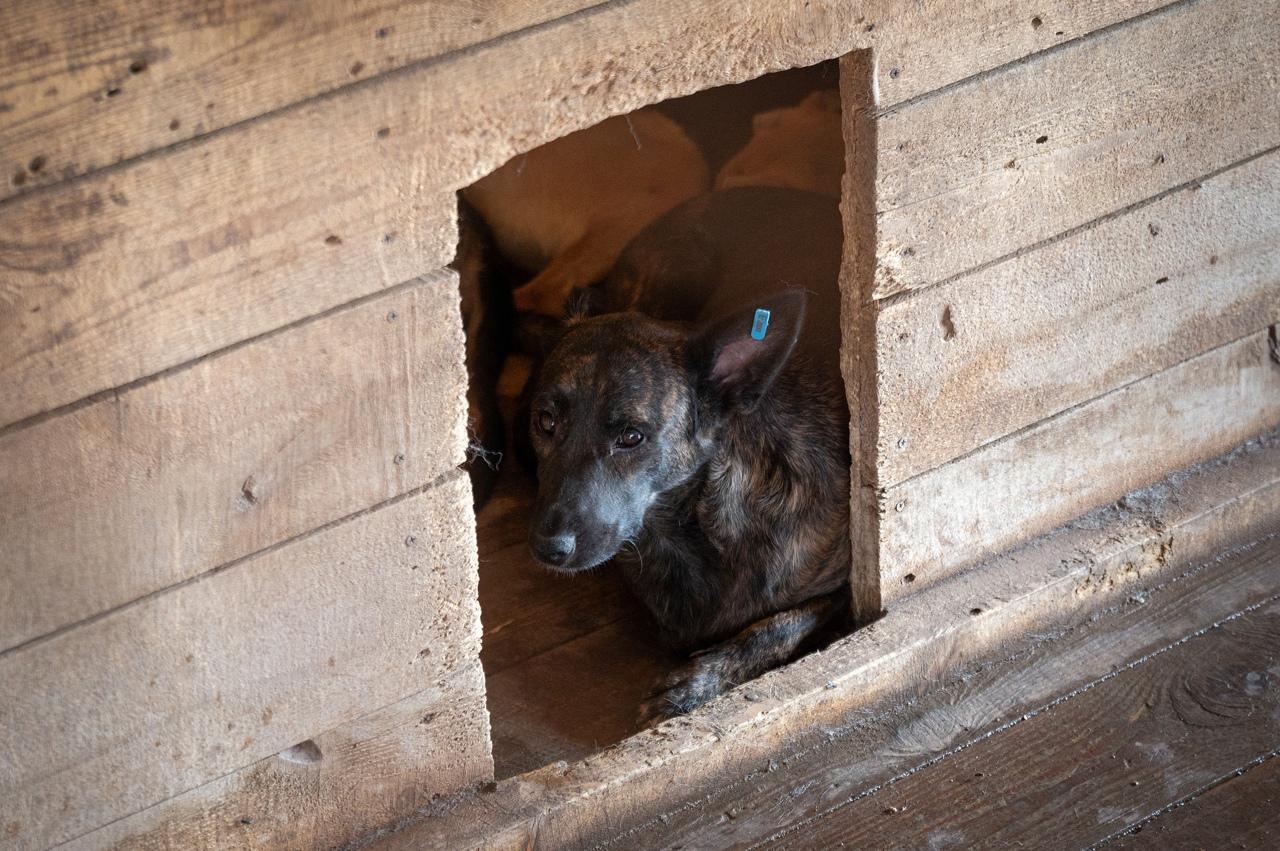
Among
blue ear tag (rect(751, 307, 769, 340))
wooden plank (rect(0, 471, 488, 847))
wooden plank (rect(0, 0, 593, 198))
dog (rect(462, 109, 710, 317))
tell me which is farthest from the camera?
dog (rect(462, 109, 710, 317))

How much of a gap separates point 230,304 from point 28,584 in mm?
494

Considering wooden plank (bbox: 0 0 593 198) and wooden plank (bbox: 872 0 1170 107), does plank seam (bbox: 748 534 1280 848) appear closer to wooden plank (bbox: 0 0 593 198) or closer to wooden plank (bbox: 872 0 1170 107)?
wooden plank (bbox: 872 0 1170 107)

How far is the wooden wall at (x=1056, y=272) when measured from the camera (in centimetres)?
267

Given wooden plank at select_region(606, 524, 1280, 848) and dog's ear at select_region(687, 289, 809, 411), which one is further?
dog's ear at select_region(687, 289, 809, 411)

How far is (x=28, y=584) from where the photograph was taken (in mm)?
2059

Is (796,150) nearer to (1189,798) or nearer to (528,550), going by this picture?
(528,550)

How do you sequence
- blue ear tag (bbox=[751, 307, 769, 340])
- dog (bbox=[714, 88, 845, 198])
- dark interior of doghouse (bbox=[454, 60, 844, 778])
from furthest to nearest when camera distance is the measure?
dog (bbox=[714, 88, 845, 198]) → dark interior of doghouse (bbox=[454, 60, 844, 778]) → blue ear tag (bbox=[751, 307, 769, 340])

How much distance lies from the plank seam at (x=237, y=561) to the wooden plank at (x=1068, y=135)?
0.93 meters

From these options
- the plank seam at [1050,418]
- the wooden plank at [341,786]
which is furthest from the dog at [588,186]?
the wooden plank at [341,786]

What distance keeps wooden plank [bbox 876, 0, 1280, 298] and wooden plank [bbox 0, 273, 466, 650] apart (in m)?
0.91

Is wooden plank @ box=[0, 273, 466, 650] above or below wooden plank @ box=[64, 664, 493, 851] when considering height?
above

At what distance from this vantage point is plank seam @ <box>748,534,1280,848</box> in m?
2.81

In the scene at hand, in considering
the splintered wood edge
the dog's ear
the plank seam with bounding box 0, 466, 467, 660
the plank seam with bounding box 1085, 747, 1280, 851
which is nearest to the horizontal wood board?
the plank seam with bounding box 0, 466, 467, 660

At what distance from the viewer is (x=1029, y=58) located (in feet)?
8.70
